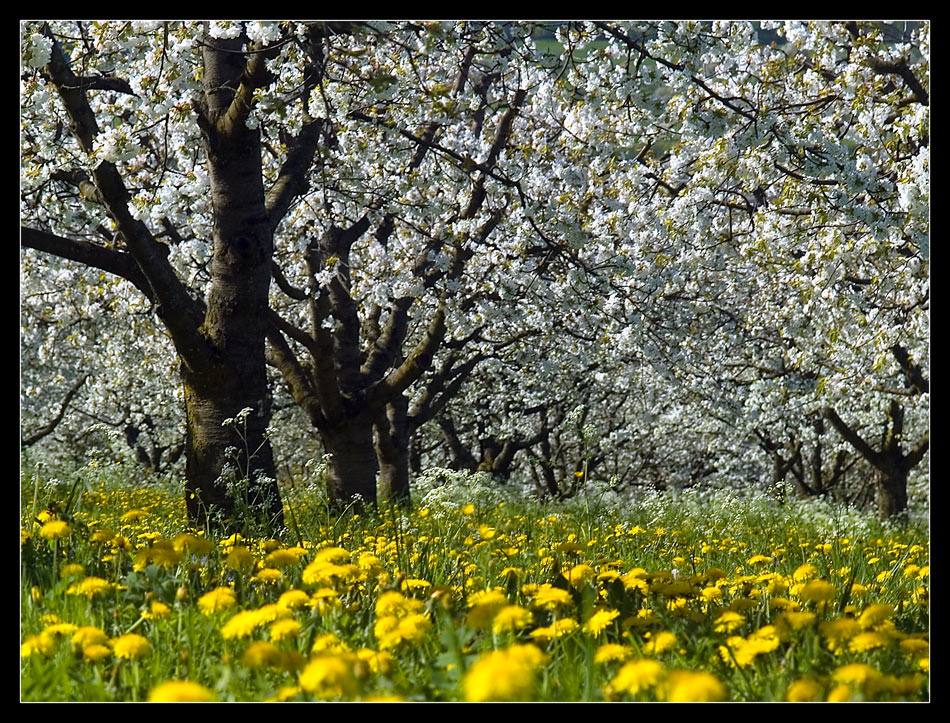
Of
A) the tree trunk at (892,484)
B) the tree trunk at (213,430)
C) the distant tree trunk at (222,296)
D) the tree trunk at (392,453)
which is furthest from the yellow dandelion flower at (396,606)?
the tree trunk at (892,484)

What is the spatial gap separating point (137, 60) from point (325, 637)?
5460 mm

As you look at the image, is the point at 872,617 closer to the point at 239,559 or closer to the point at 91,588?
the point at 239,559

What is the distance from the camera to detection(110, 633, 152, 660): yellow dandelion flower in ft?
7.14

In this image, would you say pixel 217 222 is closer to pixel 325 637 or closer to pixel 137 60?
pixel 137 60

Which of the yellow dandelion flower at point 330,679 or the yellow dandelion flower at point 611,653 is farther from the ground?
the yellow dandelion flower at point 330,679

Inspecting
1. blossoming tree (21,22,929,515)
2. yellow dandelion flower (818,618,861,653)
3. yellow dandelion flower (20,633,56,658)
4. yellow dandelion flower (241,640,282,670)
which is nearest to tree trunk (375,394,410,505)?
blossoming tree (21,22,929,515)

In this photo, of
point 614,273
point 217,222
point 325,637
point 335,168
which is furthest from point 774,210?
point 325,637

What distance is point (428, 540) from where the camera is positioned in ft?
14.2

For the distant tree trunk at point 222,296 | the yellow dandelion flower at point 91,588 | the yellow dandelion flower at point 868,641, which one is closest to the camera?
the yellow dandelion flower at point 868,641

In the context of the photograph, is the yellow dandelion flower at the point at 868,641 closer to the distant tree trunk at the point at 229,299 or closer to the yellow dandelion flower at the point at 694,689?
the yellow dandelion flower at the point at 694,689

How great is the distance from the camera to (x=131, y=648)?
2191 millimetres

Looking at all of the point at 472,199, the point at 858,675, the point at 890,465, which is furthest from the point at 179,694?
the point at 890,465

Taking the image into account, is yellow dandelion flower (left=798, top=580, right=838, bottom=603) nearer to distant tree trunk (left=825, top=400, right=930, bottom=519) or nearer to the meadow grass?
the meadow grass

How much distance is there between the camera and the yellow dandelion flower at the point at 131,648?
2178 millimetres
